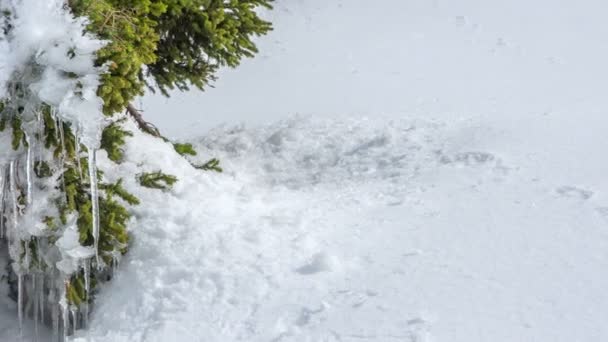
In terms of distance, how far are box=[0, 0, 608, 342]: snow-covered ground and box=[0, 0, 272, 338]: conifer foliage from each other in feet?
0.83

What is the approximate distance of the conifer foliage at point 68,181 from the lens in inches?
177

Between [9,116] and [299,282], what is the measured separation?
231 centimetres

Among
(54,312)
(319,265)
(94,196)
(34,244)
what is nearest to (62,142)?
(94,196)

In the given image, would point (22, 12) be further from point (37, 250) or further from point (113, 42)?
point (37, 250)

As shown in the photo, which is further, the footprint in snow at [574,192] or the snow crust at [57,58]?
the footprint in snow at [574,192]

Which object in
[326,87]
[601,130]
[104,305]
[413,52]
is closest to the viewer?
[104,305]

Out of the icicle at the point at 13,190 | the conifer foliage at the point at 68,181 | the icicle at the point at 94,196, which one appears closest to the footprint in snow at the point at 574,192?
the conifer foliage at the point at 68,181

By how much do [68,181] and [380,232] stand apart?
2.42m

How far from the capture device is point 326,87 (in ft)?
39.5

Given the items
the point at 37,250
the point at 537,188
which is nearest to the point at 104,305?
the point at 37,250

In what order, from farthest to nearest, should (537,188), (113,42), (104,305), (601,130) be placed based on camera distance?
(601,130), (537,188), (104,305), (113,42)

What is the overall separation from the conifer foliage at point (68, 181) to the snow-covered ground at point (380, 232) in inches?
9.9

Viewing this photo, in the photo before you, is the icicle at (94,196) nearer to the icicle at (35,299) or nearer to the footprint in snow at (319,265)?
the icicle at (35,299)

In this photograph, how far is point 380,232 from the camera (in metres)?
5.20
